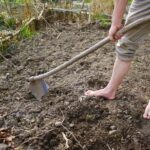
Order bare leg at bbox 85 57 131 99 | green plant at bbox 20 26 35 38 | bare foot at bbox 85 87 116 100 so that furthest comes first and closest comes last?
1. green plant at bbox 20 26 35 38
2. bare foot at bbox 85 87 116 100
3. bare leg at bbox 85 57 131 99

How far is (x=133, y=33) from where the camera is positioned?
2887 millimetres

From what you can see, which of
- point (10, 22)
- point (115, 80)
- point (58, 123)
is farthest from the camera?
point (10, 22)

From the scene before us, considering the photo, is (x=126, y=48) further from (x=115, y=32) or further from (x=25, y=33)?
(x=25, y=33)

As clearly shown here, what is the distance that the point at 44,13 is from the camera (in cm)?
535

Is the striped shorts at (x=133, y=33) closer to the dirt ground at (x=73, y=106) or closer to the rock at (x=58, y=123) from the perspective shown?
the dirt ground at (x=73, y=106)

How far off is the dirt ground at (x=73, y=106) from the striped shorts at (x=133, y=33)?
1.39 ft

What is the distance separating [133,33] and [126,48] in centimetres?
13

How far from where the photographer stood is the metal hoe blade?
337 centimetres

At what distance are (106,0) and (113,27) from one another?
2585mm

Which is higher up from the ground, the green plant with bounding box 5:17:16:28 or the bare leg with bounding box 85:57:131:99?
the bare leg with bounding box 85:57:131:99

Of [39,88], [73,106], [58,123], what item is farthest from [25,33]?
[58,123]

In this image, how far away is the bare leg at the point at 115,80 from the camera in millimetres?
3039

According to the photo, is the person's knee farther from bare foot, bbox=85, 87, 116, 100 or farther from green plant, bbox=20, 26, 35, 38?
green plant, bbox=20, 26, 35, 38

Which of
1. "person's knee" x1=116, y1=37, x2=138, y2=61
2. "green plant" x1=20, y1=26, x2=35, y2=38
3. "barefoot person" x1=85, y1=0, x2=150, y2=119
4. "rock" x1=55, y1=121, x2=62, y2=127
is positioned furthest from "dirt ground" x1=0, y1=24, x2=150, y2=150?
"green plant" x1=20, y1=26, x2=35, y2=38
